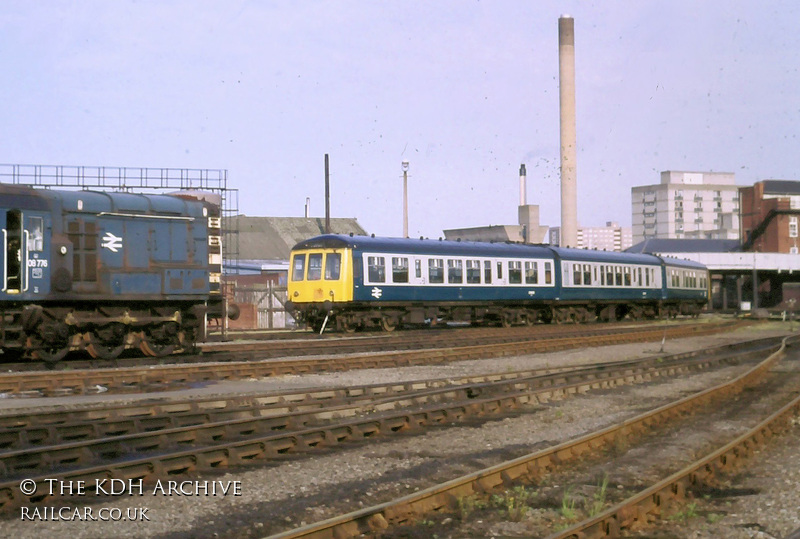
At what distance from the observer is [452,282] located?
3341 cm

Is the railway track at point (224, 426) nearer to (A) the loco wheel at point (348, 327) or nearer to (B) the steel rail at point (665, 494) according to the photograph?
(B) the steel rail at point (665, 494)

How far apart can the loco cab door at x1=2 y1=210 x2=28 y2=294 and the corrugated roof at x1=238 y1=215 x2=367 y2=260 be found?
174 ft

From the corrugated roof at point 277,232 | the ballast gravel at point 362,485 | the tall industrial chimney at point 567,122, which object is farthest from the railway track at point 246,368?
the corrugated roof at point 277,232

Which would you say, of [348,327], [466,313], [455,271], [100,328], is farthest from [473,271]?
[100,328]

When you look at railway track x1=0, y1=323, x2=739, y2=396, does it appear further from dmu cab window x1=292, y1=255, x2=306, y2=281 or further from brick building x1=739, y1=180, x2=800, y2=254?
brick building x1=739, y1=180, x2=800, y2=254

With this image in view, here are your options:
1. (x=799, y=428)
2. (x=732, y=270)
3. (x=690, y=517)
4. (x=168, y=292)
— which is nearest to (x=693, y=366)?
(x=799, y=428)

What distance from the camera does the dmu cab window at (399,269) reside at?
102 ft

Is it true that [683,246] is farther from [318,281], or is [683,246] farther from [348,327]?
[318,281]

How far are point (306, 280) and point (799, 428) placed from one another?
20.2 m

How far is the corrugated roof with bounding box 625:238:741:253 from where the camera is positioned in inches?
3736

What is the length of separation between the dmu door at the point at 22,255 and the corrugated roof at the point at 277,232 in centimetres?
5292

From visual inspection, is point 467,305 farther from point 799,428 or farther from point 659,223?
point 659,223

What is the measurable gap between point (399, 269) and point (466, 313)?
4766 millimetres

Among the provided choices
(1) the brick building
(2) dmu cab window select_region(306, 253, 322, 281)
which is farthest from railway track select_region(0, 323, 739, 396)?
(1) the brick building
